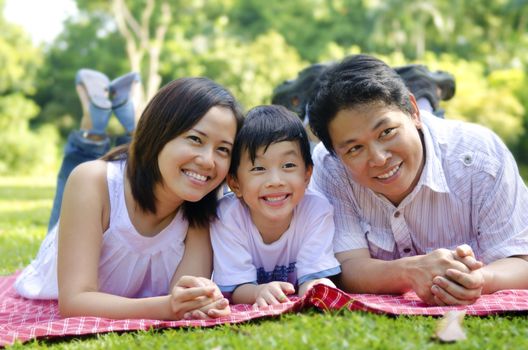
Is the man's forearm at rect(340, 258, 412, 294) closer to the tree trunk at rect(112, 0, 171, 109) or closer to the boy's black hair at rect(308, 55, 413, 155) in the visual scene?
the boy's black hair at rect(308, 55, 413, 155)

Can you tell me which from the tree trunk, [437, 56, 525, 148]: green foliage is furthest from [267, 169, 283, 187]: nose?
the tree trunk

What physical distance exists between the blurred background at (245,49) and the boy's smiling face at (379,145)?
15.9 meters

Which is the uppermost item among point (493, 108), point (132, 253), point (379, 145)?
point (493, 108)

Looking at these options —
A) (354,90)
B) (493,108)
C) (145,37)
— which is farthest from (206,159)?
(145,37)

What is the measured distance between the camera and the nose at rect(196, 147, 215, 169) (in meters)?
2.80

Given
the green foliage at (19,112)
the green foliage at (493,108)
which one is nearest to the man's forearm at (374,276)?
the green foliage at (493,108)

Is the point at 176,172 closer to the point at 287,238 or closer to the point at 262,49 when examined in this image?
the point at 287,238

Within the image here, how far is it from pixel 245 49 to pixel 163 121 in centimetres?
2143

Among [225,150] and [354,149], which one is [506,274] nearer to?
[354,149]

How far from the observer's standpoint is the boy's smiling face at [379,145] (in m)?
2.81

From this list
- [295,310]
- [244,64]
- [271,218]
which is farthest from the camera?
[244,64]

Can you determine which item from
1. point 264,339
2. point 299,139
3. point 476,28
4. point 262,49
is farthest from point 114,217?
point 476,28

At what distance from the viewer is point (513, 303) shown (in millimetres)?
2475

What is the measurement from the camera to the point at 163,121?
2883 mm
